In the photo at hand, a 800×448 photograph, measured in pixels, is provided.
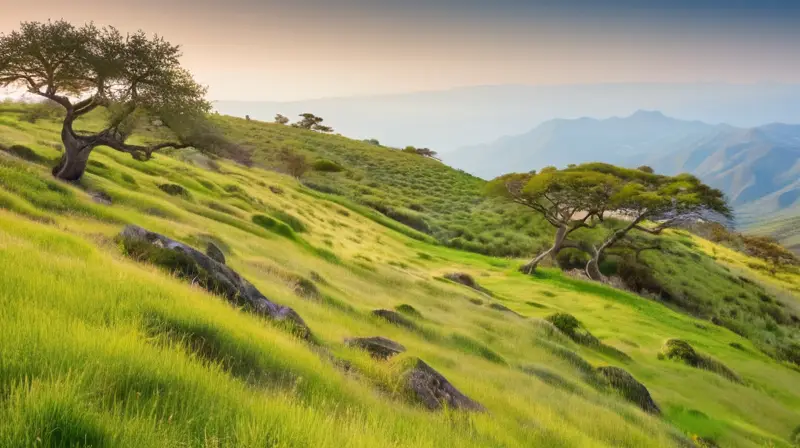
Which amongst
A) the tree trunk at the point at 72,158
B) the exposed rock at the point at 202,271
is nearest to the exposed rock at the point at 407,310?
the exposed rock at the point at 202,271

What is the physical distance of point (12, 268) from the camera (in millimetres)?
6691

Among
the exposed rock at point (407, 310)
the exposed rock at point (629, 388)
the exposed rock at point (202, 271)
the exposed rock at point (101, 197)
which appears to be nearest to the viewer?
the exposed rock at point (202, 271)

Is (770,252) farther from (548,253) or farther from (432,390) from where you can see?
(432,390)

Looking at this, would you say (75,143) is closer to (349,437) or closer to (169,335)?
(169,335)

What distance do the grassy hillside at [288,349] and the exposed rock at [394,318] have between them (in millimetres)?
444

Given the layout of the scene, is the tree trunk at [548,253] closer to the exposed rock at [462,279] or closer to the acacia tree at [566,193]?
the acacia tree at [566,193]

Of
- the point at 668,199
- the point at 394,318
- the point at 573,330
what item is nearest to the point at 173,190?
the point at 394,318

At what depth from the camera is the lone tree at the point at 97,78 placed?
909 inches

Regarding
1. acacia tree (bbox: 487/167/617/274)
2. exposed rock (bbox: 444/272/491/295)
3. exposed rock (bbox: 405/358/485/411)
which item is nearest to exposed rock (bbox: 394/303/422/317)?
exposed rock (bbox: 405/358/485/411)

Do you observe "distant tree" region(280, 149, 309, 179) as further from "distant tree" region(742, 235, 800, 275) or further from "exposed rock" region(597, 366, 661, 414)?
"exposed rock" region(597, 366, 661, 414)

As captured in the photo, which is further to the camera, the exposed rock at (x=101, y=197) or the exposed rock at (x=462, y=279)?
the exposed rock at (x=462, y=279)

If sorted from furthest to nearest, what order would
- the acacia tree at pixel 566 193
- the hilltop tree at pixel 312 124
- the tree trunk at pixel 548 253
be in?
the hilltop tree at pixel 312 124 < the tree trunk at pixel 548 253 < the acacia tree at pixel 566 193

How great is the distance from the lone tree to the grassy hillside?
2.48 meters

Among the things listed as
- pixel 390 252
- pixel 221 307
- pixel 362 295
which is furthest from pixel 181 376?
pixel 390 252
